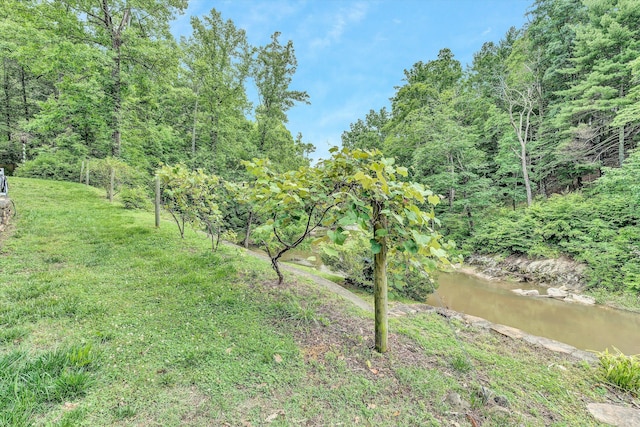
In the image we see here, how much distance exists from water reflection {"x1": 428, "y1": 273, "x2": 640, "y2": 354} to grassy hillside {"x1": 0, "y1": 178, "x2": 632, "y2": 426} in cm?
214

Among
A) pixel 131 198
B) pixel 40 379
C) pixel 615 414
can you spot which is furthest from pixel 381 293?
pixel 131 198

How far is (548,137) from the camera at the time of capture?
1377cm

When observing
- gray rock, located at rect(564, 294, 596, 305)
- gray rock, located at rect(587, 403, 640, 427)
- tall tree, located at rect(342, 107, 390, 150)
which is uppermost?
tall tree, located at rect(342, 107, 390, 150)

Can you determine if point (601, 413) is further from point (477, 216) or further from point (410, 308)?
point (477, 216)

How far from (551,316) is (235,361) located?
7627mm

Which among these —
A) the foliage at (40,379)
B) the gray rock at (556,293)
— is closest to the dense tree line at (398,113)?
the gray rock at (556,293)

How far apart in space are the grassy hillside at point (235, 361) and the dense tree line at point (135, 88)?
8.66 m

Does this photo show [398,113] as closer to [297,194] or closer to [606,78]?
[606,78]

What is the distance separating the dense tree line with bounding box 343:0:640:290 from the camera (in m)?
8.41

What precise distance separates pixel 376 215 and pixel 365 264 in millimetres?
4288

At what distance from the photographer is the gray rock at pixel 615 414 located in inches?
75.0

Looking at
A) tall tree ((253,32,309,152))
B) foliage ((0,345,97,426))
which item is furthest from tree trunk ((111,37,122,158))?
foliage ((0,345,97,426))

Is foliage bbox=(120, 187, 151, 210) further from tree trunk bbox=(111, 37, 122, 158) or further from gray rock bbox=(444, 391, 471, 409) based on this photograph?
gray rock bbox=(444, 391, 471, 409)

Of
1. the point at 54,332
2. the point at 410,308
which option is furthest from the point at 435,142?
the point at 54,332
